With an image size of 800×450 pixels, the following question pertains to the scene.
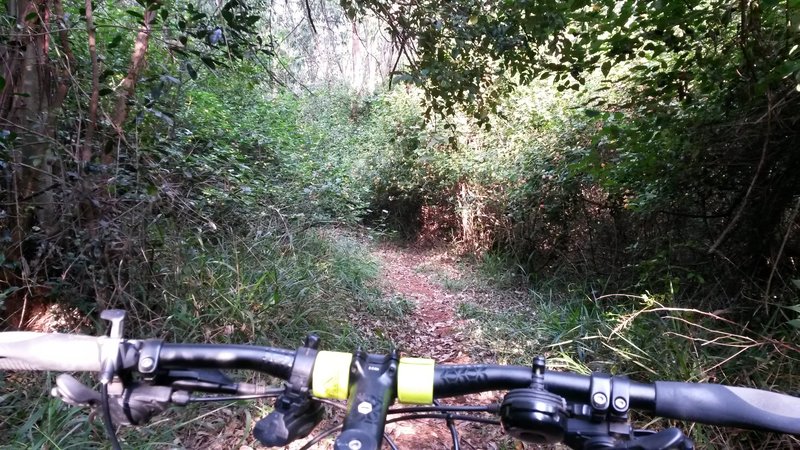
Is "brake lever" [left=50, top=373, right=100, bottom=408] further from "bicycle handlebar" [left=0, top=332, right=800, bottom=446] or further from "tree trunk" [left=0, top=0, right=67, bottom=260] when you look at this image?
"tree trunk" [left=0, top=0, right=67, bottom=260]

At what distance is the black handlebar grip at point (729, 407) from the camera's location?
891mm

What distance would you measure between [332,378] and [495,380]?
1.10 feet

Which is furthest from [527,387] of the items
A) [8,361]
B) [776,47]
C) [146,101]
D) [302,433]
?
[776,47]

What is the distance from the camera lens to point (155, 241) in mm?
3295

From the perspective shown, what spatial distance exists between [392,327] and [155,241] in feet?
8.27

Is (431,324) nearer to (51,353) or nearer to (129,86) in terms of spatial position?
(129,86)

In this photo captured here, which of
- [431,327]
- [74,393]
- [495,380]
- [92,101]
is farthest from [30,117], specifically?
[431,327]

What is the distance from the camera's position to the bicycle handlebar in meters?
0.90

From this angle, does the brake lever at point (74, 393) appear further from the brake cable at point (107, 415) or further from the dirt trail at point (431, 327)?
the dirt trail at point (431, 327)

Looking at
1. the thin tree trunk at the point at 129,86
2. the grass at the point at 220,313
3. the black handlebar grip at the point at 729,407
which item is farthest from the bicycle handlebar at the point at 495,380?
the thin tree trunk at the point at 129,86

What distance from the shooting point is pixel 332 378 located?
3.14ft

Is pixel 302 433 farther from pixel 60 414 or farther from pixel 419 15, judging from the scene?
pixel 419 15

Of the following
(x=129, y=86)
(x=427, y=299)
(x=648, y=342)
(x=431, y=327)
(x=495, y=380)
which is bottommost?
(x=431, y=327)

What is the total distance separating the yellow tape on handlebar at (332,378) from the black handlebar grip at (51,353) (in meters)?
0.48
